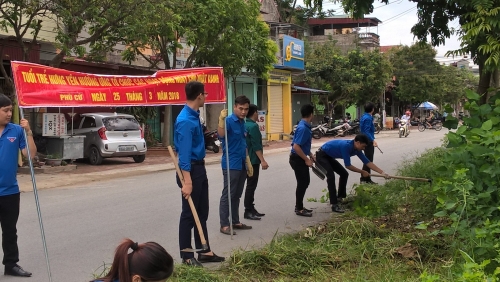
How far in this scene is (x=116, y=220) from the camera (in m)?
7.88

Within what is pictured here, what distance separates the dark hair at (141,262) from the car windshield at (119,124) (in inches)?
544

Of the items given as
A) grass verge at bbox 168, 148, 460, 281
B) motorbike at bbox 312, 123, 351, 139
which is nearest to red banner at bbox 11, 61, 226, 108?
grass verge at bbox 168, 148, 460, 281

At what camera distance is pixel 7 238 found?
509 cm

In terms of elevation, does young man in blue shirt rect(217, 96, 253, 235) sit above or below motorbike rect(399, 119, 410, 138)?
above

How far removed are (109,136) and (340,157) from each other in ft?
31.3

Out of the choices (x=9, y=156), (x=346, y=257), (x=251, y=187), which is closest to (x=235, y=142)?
(x=251, y=187)

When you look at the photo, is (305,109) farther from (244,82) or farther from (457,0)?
(244,82)

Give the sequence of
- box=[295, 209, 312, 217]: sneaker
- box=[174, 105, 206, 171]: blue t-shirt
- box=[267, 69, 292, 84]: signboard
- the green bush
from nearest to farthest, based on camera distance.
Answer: box=[174, 105, 206, 171]: blue t-shirt < the green bush < box=[295, 209, 312, 217]: sneaker < box=[267, 69, 292, 84]: signboard

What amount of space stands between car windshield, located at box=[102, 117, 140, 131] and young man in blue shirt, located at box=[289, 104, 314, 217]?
929cm

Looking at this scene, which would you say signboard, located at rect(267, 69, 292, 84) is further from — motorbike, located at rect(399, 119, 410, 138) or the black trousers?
the black trousers

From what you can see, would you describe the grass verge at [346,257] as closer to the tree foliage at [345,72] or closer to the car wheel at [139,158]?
the car wheel at [139,158]

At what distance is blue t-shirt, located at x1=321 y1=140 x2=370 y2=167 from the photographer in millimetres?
7695

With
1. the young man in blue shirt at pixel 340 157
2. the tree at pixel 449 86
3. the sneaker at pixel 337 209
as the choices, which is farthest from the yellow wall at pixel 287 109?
the sneaker at pixel 337 209

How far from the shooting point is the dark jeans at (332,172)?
782cm
